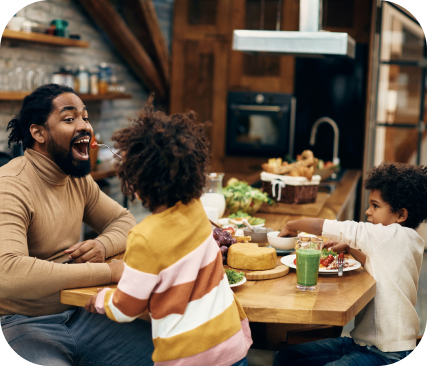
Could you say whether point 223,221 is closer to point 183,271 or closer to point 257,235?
point 257,235

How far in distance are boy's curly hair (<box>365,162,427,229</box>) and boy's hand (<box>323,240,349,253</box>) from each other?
25 centimetres

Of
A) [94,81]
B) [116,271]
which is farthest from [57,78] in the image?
[116,271]

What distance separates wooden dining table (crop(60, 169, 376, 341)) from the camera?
145cm

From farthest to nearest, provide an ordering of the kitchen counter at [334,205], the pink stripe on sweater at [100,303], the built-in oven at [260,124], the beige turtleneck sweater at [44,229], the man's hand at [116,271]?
the built-in oven at [260,124]
the kitchen counter at [334,205]
the man's hand at [116,271]
the beige turtleneck sweater at [44,229]
the pink stripe on sweater at [100,303]

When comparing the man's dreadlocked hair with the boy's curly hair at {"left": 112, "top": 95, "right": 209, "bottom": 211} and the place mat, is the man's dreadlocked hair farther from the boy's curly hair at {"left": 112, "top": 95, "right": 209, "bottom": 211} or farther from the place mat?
the place mat

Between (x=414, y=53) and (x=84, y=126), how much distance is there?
6.91 m

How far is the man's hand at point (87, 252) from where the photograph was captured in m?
1.80

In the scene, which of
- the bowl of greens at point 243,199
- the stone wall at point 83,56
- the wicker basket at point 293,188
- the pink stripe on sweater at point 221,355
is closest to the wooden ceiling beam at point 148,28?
the stone wall at point 83,56

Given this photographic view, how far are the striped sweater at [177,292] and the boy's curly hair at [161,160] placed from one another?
0.06 metres

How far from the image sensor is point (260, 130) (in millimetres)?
Answer: 5277

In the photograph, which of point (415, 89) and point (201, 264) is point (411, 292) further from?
point (415, 89)

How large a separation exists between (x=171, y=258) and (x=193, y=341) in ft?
0.73

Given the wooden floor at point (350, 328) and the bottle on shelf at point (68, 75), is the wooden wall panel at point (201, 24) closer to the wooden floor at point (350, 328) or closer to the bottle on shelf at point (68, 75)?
the bottle on shelf at point (68, 75)

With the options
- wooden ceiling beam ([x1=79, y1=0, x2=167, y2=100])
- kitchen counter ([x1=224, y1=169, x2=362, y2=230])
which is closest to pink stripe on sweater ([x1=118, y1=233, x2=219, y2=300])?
kitchen counter ([x1=224, y1=169, x2=362, y2=230])
